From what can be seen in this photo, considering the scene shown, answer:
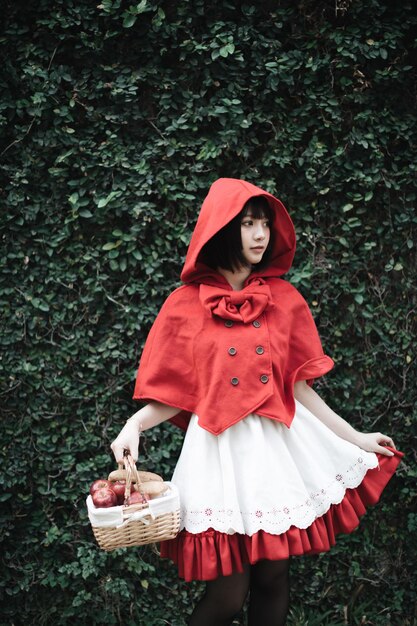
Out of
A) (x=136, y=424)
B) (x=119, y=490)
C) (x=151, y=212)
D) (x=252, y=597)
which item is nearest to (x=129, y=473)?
(x=119, y=490)

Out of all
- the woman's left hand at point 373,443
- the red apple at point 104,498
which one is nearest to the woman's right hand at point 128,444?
the red apple at point 104,498

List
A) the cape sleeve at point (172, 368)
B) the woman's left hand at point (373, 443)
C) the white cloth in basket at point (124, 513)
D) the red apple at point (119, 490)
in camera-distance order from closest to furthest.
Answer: the white cloth in basket at point (124, 513), the red apple at point (119, 490), the cape sleeve at point (172, 368), the woman's left hand at point (373, 443)

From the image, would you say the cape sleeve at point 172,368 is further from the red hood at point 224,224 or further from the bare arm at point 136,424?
the red hood at point 224,224

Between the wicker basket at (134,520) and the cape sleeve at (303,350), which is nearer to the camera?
the wicker basket at (134,520)

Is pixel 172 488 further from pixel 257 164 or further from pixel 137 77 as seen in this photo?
pixel 137 77

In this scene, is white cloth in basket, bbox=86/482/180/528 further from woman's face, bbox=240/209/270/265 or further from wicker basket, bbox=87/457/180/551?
woman's face, bbox=240/209/270/265

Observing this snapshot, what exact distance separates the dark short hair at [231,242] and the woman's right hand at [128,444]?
2.20 ft

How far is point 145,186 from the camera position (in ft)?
9.91

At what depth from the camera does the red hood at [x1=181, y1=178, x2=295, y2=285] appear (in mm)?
2211

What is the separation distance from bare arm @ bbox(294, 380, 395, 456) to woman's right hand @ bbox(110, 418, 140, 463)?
2.13 ft

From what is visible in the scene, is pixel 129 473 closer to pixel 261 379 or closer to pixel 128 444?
pixel 128 444

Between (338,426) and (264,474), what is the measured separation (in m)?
0.43

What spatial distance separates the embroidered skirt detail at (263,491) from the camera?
207 centimetres

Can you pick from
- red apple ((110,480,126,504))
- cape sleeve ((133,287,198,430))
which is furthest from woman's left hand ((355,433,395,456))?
red apple ((110,480,126,504))
